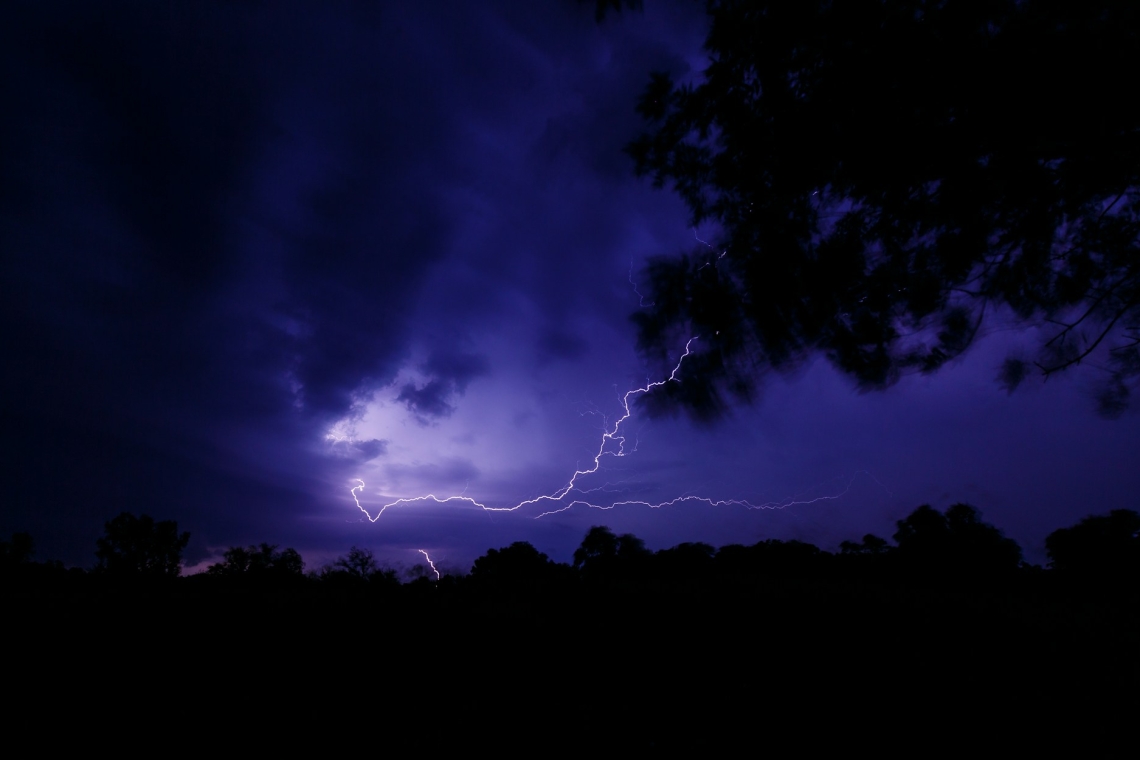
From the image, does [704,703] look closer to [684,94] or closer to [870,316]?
[870,316]

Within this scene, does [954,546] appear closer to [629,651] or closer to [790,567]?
[790,567]

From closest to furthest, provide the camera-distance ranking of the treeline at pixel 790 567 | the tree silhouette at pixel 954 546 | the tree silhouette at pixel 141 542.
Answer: the treeline at pixel 790 567 < the tree silhouette at pixel 954 546 < the tree silhouette at pixel 141 542

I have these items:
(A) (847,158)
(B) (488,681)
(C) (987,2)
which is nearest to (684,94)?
(A) (847,158)

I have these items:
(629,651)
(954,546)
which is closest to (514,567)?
(629,651)

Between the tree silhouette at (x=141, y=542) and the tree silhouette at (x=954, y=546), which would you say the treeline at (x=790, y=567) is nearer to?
the tree silhouette at (x=954, y=546)

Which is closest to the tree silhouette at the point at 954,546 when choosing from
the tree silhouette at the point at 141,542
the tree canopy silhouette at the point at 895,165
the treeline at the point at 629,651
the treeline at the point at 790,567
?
the treeline at the point at 790,567

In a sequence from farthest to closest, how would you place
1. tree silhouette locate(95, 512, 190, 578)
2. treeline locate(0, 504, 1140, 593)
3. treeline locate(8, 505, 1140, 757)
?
1. tree silhouette locate(95, 512, 190, 578)
2. treeline locate(0, 504, 1140, 593)
3. treeline locate(8, 505, 1140, 757)

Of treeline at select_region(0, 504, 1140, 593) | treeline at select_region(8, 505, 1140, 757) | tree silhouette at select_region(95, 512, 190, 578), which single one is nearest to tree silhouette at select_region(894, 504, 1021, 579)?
treeline at select_region(0, 504, 1140, 593)

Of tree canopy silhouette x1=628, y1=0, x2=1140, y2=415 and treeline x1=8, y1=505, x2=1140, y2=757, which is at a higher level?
tree canopy silhouette x1=628, y1=0, x2=1140, y2=415

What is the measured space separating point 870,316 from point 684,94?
3.19m

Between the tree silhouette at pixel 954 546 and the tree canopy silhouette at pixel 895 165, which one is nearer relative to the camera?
the tree canopy silhouette at pixel 895 165

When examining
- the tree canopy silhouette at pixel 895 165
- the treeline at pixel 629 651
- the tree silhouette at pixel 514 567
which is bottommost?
the treeline at pixel 629 651

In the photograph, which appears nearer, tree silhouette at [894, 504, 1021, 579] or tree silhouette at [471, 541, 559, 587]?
tree silhouette at [471, 541, 559, 587]

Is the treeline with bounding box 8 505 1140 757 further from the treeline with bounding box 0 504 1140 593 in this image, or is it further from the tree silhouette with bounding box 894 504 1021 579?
the tree silhouette with bounding box 894 504 1021 579
